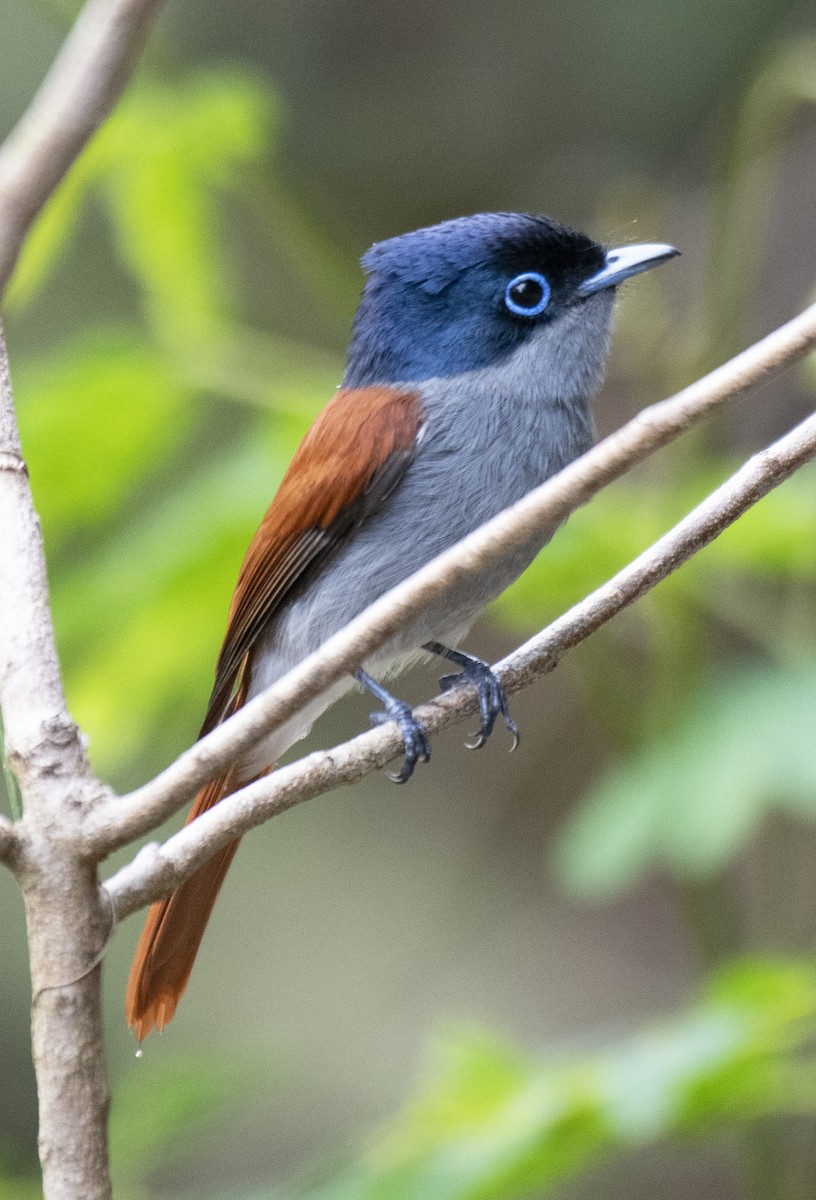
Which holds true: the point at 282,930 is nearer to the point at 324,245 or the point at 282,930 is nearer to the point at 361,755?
the point at 324,245

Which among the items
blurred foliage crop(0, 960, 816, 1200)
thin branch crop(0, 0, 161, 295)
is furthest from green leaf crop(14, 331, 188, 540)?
thin branch crop(0, 0, 161, 295)

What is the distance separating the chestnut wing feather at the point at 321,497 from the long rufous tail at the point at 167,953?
30 centimetres

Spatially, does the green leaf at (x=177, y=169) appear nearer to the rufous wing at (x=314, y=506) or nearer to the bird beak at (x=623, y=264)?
the rufous wing at (x=314, y=506)

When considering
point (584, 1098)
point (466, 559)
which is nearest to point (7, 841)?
point (466, 559)

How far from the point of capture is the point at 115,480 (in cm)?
275

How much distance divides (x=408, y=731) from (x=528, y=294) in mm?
912

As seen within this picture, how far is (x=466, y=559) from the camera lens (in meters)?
1.37

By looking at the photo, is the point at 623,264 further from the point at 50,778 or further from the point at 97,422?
the point at 50,778

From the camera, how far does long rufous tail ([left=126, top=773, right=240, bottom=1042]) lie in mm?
2133

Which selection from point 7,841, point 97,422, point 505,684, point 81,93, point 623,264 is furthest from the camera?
point 97,422

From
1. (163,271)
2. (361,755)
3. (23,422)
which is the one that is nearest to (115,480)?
(23,422)

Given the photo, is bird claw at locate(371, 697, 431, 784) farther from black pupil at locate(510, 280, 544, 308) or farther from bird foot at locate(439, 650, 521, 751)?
black pupil at locate(510, 280, 544, 308)

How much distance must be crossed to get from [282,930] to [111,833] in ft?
14.8

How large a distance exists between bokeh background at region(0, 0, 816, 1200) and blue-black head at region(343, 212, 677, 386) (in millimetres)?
177
